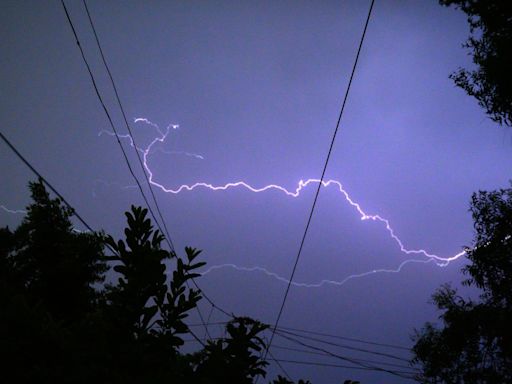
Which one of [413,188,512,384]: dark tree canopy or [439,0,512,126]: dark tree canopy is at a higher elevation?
[439,0,512,126]: dark tree canopy

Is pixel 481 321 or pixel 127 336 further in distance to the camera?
Result: pixel 481 321

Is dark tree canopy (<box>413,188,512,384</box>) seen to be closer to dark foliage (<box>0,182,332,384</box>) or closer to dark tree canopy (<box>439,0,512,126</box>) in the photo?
dark tree canopy (<box>439,0,512,126</box>)

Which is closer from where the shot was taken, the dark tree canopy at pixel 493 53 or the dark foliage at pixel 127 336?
the dark foliage at pixel 127 336

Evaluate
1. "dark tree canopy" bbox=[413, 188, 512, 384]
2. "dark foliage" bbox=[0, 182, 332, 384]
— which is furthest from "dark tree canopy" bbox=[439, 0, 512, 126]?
"dark foliage" bbox=[0, 182, 332, 384]

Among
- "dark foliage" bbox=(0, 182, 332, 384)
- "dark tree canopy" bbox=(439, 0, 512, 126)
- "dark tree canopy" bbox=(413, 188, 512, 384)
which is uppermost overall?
"dark tree canopy" bbox=(439, 0, 512, 126)

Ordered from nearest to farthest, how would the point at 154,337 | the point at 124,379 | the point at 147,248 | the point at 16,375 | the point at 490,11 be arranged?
the point at 16,375
the point at 124,379
the point at 154,337
the point at 147,248
the point at 490,11

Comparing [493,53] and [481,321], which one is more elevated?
[493,53]

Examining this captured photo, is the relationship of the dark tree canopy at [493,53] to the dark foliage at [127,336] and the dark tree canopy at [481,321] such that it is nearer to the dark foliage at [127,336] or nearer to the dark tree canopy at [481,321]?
the dark tree canopy at [481,321]

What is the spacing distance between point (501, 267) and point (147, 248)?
27.7 ft

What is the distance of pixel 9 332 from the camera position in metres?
1.22

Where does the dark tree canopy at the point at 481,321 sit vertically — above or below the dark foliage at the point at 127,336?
above

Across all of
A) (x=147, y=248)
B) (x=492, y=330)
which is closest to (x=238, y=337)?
(x=147, y=248)

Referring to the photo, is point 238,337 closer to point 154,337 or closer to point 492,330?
point 154,337

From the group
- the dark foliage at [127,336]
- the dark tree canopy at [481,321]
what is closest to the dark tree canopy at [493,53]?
the dark tree canopy at [481,321]
